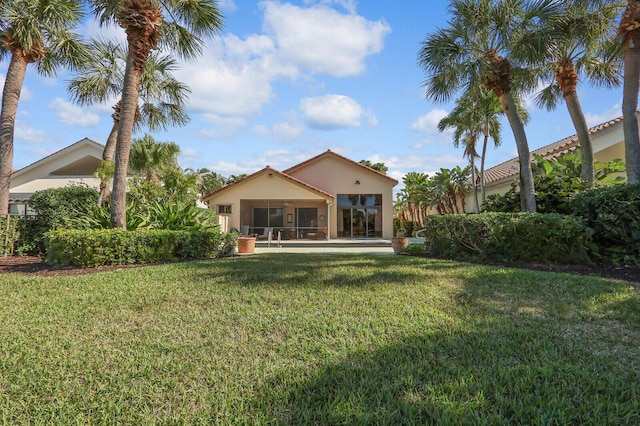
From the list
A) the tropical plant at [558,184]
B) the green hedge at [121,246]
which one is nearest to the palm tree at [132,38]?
the green hedge at [121,246]

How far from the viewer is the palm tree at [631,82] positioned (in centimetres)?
801

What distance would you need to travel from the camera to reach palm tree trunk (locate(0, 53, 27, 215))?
1071cm

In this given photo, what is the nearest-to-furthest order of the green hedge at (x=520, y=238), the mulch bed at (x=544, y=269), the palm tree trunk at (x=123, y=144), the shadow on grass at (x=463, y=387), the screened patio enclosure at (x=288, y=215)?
the shadow on grass at (x=463, y=387), the mulch bed at (x=544, y=269), the green hedge at (x=520, y=238), the palm tree trunk at (x=123, y=144), the screened patio enclosure at (x=288, y=215)

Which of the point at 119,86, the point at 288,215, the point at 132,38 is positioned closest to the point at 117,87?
the point at 119,86

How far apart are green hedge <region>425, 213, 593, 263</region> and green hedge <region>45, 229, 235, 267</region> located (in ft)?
24.2

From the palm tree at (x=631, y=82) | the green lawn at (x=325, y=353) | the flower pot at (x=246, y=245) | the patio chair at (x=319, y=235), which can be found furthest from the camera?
the patio chair at (x=319, y=235)

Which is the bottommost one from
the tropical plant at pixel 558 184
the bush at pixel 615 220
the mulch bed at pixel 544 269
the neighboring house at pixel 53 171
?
the mulch bed at pixel 544 269

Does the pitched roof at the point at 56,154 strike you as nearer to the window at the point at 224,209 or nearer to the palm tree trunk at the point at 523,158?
the window at the point at 224,209

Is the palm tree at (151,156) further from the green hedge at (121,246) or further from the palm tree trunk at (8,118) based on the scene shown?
the green hedge at (121,246)

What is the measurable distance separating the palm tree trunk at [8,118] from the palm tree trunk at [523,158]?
1664 cm

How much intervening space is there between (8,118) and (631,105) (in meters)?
19.3

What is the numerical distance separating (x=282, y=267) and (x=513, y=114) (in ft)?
28.7

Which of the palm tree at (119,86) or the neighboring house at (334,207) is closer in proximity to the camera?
the palm tree at (119,86)

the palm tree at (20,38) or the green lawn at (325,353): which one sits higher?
the palm tree at (20,38)
